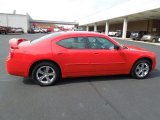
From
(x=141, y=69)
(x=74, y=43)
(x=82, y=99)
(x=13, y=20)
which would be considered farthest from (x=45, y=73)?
Result: (x=13, y=20)

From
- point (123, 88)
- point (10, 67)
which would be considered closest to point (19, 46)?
point (10, 67)

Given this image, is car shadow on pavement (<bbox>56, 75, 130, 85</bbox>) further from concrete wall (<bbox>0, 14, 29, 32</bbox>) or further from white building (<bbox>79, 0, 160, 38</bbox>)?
concrete wall (<bbox>0, 14, 29, 32</bbox>)

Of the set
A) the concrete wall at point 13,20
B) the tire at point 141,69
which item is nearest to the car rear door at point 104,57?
the tire at point 141,69

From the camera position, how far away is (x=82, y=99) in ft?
13.6

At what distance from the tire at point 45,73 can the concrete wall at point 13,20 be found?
57.9 meters

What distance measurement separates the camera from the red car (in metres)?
4.85

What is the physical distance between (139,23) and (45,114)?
132ft

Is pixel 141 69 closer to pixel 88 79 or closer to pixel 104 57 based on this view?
pixel 104 57

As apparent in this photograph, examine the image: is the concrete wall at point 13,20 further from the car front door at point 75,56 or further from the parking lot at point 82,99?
the car front door at point 75,56

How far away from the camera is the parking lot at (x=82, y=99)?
11.2 feet

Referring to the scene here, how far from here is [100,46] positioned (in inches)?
211

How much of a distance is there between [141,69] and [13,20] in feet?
194

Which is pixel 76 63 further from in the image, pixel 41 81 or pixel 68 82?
pixel 41 81

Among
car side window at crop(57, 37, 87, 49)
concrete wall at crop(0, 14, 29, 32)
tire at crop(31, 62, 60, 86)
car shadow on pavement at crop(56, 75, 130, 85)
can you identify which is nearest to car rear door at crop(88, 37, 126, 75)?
car side window at crop(57, 37, 87, 49)
